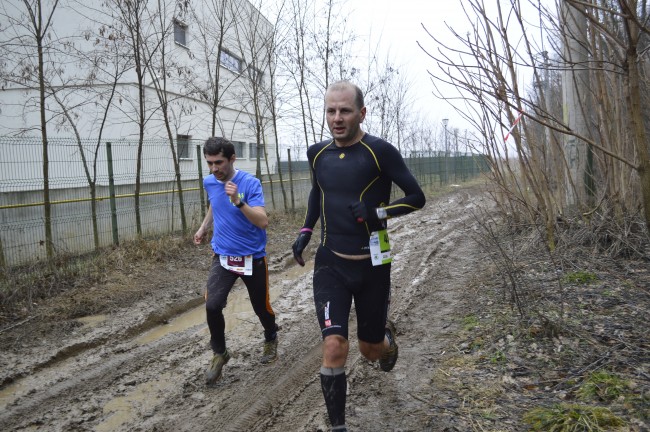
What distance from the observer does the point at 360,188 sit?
3.24 metres

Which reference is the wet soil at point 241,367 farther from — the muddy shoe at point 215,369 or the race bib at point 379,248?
the race bib at point 379,248

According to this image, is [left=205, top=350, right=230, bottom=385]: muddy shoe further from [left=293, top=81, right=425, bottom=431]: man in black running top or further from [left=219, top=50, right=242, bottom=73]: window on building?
[left=219, top=50, right=242, bottom=73]: window on building

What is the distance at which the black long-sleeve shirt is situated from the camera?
3221mm

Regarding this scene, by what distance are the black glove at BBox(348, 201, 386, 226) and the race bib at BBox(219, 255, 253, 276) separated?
4.85 ft

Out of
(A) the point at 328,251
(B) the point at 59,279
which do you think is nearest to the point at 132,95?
(B) the point at 59,279

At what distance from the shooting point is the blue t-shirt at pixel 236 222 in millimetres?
4320

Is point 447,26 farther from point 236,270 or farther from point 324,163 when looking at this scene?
point 236,270

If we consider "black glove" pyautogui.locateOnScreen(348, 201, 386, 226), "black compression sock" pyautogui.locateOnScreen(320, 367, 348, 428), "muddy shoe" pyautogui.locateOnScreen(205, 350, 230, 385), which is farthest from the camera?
"muddy shoe" pyautogui.locateOnScreen(205, 350, 230, 385)

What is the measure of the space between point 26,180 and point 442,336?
776 centimetres

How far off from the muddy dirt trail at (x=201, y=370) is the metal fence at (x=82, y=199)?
1.78 meters

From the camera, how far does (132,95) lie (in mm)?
14906

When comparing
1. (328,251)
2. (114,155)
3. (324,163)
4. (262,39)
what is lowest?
(328,251)

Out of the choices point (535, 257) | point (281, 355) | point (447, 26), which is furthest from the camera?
point (535, 257)

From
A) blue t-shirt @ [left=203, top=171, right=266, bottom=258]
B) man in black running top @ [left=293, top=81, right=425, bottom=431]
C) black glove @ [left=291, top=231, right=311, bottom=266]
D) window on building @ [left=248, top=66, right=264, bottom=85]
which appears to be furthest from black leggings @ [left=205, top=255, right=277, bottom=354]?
window on building @ [left=248, top=66, right=264, bottom=85]
